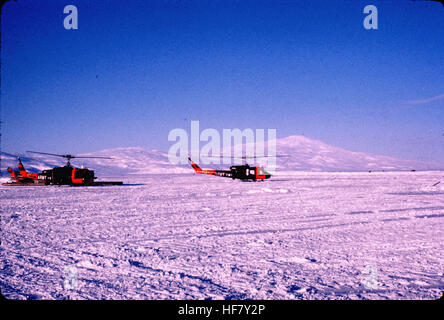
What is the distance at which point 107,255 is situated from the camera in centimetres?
650

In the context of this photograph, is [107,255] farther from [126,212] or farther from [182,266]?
[126,212]

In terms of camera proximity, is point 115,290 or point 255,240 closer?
point 115,290

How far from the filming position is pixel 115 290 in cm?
453

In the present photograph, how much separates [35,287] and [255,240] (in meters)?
5.07

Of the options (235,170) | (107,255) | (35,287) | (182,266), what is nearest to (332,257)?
(182,266)

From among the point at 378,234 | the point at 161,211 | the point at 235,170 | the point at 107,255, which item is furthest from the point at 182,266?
the point at 235,170

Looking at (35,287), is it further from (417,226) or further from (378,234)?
(417,226)

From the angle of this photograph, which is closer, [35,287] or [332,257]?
[35,287]

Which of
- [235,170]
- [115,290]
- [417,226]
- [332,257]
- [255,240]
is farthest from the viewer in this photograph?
[235,170]
